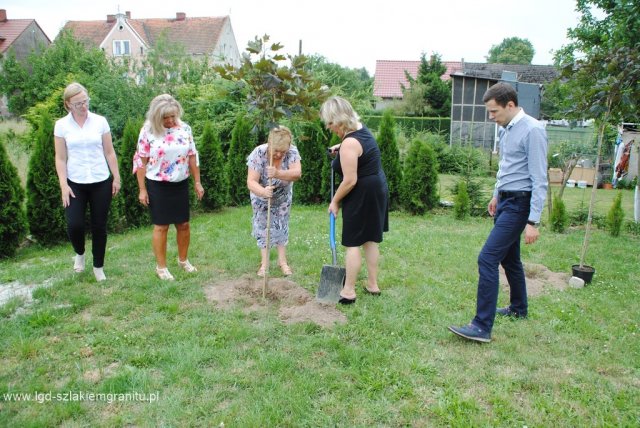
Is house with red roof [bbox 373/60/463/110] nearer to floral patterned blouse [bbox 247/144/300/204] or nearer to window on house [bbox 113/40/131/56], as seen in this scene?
window on house [bbox 113/40/131/56]

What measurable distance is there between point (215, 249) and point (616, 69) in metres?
5.05

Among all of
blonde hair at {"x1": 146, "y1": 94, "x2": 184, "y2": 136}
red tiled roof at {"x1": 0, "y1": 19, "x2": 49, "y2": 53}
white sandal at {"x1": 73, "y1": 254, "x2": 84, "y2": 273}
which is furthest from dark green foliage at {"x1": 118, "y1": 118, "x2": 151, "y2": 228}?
red tiled roof at {"x1": 0, "y1": 19, "x2": 49, "y2": 53}

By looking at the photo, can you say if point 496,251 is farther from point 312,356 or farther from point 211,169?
point 211,169

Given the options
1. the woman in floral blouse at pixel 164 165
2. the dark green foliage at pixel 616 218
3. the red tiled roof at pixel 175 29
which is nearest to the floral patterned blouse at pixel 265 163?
the woman in floral blouse at pixel 164 165

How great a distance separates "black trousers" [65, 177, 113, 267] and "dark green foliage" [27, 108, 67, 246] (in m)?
1.90

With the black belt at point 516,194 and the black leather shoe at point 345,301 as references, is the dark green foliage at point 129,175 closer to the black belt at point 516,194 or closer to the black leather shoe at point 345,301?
the black leather shoe at point 345,301

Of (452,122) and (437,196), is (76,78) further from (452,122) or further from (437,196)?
(452,122)

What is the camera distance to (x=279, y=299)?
A: 412 centimetres

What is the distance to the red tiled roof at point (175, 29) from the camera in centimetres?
3403

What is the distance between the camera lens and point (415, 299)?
413 cm

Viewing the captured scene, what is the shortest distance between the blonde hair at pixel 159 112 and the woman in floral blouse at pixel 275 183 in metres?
0.81

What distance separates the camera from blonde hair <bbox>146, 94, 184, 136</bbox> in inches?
163

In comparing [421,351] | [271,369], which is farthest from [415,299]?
[271,369]

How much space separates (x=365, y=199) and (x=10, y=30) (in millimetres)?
40168
